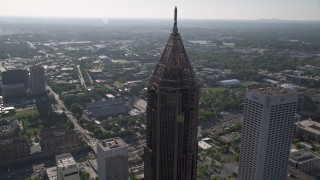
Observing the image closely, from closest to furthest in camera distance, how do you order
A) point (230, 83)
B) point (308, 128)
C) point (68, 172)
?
point (68, 172) → point (308, 128) → point (230, 83)

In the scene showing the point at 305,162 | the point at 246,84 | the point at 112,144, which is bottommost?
the point at 246,84

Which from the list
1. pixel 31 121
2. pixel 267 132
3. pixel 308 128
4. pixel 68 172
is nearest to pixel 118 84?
pixel 31 121

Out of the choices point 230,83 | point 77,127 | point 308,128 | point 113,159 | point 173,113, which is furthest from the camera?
point 230,83

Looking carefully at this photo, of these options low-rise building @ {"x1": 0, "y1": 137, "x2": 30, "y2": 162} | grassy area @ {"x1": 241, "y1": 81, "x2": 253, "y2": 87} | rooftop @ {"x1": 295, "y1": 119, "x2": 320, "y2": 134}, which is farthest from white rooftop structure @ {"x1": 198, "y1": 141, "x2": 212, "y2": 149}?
grassy area @ {"x1": 241, "y1": 81, "x2": 253, "y2": 87}

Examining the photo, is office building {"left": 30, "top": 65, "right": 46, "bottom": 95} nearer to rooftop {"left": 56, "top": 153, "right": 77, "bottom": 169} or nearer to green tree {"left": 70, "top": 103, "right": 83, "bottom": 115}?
green tree {"left": 70, "top": 103, "right": 83, "bottom": 115}

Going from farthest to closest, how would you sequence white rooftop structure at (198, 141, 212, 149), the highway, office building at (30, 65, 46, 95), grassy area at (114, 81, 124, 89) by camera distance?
grassy area at (114, 81, 124, 89)
office building at (30, 65, 46, 95)
the highway
white rooftop structure at (198, 141, 212, 149)

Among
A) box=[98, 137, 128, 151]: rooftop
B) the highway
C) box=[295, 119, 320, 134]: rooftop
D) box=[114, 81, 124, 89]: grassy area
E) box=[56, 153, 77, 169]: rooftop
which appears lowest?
the highway

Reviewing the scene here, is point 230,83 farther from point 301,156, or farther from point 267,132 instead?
point 267,132

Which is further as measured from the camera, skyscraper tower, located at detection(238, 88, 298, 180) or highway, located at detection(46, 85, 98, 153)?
highway, located at detection(46, 85, 98, 153)
